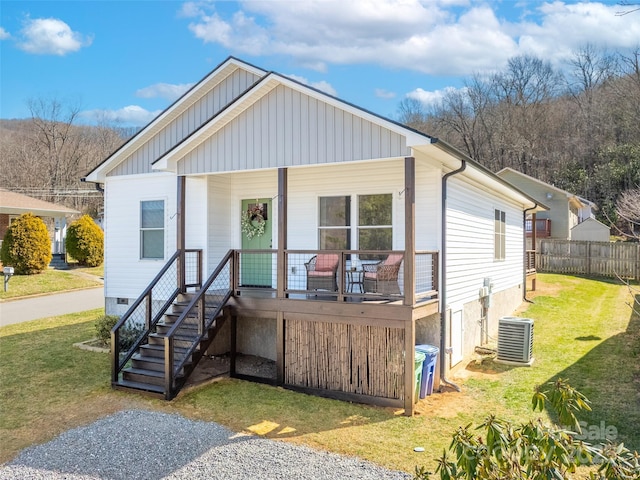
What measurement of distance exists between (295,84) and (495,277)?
302 inches

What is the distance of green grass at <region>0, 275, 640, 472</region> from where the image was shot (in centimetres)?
635

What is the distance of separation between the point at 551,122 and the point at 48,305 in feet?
130

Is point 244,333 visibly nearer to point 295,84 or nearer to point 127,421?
point 127,421

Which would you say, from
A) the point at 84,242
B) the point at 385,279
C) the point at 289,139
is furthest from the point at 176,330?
the point at 84,242

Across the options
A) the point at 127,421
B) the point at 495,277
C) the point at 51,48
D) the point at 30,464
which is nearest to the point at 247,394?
the point at 127,421

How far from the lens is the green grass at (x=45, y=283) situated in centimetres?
1914

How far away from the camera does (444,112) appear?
4581 centimetres

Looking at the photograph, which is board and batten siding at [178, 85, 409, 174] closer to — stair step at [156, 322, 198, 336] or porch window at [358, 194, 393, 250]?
porch window at [358, 194, 393, 250]

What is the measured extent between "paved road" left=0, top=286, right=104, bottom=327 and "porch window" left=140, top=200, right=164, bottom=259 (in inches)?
241

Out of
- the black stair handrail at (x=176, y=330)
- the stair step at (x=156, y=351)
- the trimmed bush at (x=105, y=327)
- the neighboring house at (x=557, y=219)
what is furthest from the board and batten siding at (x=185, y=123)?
the neighboring house at (x=557, y=219)

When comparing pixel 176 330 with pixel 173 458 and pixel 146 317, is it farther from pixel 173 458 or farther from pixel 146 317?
pixel 173 458

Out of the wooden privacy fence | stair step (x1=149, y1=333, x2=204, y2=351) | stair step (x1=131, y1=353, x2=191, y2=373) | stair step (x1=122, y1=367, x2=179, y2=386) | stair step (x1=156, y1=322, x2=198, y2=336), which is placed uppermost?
the wooden privacy fence

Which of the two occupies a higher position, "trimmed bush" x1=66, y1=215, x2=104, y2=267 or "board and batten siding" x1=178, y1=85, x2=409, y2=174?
"board and batten siding" x1=178, y1=85, x2=409, y2=174

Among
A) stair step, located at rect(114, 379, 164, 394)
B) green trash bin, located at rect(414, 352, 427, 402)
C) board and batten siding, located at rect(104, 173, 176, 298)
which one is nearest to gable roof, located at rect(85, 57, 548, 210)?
board and batten siding, located at rect(104, 173, 176, 298)
